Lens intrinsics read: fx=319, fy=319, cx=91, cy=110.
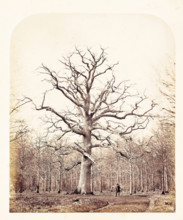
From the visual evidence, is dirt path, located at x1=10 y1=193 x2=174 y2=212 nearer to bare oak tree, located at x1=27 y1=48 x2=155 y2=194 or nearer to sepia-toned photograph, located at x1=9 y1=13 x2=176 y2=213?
sepia-toned photograph, located at x1=9 y1=13 x2=176 y2=213

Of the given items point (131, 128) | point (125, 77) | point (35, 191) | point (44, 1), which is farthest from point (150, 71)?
point (35, 191)

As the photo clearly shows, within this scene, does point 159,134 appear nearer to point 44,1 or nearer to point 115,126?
point 115,126

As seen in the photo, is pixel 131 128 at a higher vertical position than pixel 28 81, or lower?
lower

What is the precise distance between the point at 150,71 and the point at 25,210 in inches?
50.7

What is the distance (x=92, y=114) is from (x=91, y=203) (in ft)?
2.01

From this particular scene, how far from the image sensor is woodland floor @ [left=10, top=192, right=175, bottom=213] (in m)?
2.17

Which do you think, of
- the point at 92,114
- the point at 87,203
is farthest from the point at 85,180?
the point at 92,114

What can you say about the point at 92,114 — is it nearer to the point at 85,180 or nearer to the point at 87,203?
the point at 85,180

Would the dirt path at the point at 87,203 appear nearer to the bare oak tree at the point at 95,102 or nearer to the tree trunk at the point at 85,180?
the tree trunk at the point at 85,180

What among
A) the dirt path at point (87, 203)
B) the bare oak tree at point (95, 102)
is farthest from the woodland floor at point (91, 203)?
the bare oak tree at point (95, 102)

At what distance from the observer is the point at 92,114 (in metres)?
2.22

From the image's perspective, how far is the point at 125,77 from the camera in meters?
2.21

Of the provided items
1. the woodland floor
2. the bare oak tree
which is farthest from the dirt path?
the bare oak tree

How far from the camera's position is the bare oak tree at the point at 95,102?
7.24ft
